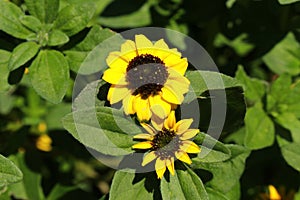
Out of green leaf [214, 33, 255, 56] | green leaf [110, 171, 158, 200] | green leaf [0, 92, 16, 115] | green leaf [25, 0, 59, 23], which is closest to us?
green leaf [110, 171, 158, 200]

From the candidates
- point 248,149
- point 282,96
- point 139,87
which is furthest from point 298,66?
point 139,87

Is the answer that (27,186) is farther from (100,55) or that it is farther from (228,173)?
(228,173)

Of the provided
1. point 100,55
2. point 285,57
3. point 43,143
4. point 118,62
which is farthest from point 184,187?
point 43,143

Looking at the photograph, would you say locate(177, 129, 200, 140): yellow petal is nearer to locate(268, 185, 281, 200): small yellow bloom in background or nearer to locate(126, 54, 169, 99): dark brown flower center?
locate(126, 54, 169, 99): dark brown flower center

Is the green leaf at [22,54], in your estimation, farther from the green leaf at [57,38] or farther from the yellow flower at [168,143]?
the yellow flower at [168,143]

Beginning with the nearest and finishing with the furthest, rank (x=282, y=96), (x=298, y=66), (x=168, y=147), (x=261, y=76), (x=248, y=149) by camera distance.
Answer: (x=168, y=147)
(x=248, y=149)
(x=282, y=96)
(x=298, y=66)
(x=261, y=76)

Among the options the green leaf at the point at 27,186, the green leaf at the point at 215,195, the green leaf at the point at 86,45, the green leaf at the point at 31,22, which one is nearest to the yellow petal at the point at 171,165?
the green leaf at the point at 215,195

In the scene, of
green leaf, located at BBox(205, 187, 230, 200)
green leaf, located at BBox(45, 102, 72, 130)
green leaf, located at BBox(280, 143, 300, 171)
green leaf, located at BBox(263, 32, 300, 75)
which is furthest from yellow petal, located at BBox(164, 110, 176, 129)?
green leaf, located at BBox(45, 102, 72, 130)

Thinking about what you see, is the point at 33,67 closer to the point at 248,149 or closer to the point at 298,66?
the point at 248,149

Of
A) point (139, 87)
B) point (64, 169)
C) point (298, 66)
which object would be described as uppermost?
point (139, 87)
